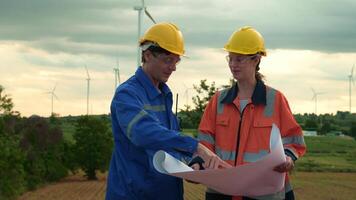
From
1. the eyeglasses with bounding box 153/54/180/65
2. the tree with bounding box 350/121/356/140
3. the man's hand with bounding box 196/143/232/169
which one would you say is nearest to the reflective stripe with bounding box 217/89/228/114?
the eyeglasses with bounding box 153/54/180/65

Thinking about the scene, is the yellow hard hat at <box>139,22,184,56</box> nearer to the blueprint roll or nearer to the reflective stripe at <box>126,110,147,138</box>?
the reflective stripe at <box>126,110,147,138</box>

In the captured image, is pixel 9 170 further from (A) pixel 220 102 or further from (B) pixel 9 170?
(A) pixel 220 102

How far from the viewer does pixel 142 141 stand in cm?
563

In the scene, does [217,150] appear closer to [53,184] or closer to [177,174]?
[177,174]

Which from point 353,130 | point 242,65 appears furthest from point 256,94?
point 353,130

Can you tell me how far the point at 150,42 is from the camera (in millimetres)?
6109

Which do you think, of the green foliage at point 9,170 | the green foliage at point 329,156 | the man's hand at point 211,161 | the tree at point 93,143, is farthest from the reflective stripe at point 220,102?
the tree at point 93,143

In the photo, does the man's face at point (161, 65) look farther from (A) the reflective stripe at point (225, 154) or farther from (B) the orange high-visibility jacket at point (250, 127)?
(A) the reflective stripe at point (225, 154)

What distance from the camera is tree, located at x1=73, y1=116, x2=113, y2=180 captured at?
261ft

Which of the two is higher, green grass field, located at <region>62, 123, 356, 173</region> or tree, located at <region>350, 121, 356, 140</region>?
tree, located at <region>350, 121, 356, 140</region>

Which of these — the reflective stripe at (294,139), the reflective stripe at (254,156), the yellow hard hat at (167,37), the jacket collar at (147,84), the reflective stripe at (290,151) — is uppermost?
the yellow hard hat at (167,37)

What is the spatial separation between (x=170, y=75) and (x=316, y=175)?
6906 centimetres

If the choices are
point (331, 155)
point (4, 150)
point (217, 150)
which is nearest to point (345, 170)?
point (331, 155)

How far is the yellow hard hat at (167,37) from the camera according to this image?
6044mm
